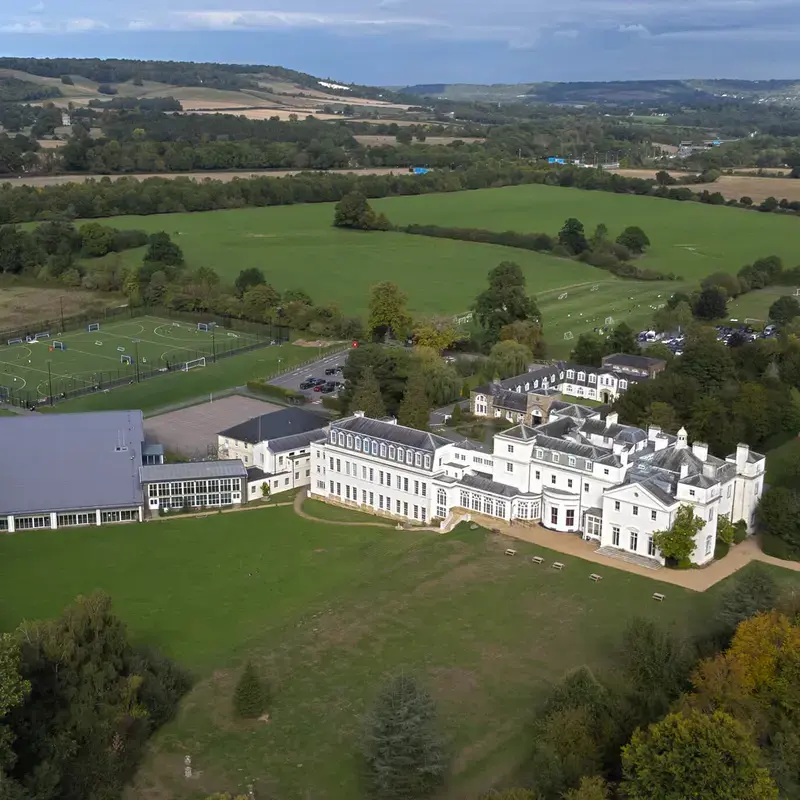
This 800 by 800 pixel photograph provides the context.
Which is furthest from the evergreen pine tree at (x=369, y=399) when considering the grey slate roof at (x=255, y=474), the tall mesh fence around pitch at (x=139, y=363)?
the tall mesh fence around pitch at (x=139, y=363)

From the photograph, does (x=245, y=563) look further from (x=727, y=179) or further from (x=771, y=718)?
(x=727, y=179)

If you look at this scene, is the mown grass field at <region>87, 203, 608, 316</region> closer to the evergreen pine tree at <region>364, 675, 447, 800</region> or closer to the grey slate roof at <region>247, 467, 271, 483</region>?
the grey slate roof at <region>247, 467, 271, 483</region>

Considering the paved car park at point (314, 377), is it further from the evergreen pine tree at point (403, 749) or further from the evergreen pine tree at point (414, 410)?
the evergreen pine tree at point (403, 749)

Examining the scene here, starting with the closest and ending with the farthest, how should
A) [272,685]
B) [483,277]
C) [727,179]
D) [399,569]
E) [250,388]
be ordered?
[272,685] → [399,569] → [250,388] → [483,277] → [727,179]

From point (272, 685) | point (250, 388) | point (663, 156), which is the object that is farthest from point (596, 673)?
point (663, 156)

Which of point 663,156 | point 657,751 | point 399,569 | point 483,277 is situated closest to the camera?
point 657,751

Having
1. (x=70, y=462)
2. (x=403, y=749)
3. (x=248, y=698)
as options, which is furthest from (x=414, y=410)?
(x=403, y=749)

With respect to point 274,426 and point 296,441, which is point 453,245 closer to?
point 274,426
